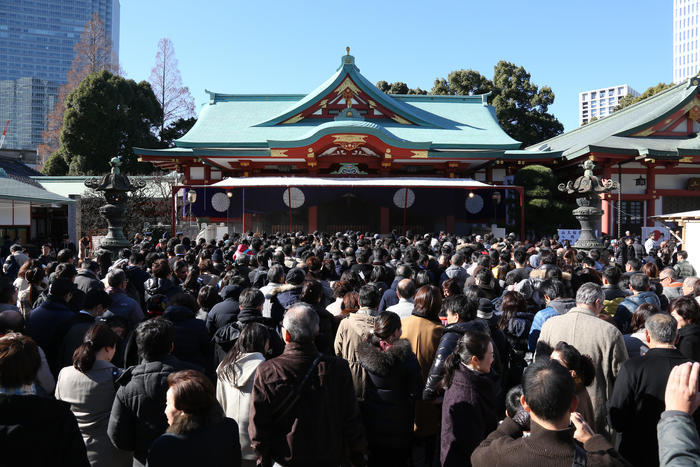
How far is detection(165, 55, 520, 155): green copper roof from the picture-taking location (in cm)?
1608

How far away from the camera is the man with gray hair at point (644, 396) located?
2623 mm

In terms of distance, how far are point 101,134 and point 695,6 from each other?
9509 centimetres

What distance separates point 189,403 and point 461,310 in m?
2.05

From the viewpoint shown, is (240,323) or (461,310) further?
(240,323)

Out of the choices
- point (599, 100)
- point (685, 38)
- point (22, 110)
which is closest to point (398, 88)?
point (22, 110)

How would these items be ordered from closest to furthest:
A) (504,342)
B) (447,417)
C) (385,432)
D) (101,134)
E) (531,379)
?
(531,379), (447,417), (385,432), (504,342), (101,134)

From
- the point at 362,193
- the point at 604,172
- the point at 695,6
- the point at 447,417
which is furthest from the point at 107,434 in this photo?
the point at 695,6

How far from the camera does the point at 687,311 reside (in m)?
3.36

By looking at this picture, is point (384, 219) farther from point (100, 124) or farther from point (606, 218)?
point (100, 124)

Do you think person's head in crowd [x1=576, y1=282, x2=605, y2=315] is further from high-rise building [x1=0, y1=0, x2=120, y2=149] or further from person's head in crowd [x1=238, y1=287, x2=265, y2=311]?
high-rise building [x1=0, y1=0, x2=120, y2=149]

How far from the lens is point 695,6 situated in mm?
78812

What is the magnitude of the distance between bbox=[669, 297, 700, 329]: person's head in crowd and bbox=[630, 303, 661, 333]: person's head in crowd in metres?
0.16

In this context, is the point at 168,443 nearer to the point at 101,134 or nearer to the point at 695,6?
the point at 101,134

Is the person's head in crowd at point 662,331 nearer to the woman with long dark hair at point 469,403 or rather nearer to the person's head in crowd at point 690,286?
the woman with long dark hair at point 469,403
